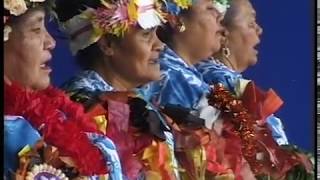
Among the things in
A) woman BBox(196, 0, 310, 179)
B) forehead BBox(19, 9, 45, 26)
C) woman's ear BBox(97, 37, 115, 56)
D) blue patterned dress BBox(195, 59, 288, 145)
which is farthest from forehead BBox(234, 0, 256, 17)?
forehead BBox(19, 9, 45, 26)

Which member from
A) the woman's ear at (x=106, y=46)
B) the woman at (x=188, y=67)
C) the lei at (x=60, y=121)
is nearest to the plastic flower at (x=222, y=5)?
the woman at (x=188, y=67)

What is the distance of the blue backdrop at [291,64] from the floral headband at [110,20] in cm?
21

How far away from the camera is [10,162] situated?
1.13 metres

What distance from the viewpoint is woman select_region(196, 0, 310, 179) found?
4.30 ft

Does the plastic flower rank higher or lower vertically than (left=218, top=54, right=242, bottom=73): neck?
higher

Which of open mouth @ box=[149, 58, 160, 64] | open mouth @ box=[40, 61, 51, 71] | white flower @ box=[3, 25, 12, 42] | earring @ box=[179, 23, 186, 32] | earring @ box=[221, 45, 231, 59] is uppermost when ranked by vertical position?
earring @ box=[179, 23, 186, 32]

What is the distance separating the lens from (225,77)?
131cm

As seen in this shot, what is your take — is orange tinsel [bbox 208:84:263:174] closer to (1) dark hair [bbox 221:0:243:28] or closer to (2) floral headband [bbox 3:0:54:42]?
(1) dark hair [bbox 221:0:243:28]

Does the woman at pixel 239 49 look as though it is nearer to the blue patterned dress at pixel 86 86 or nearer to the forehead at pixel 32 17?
the blue patterned dress at pixel 86 86

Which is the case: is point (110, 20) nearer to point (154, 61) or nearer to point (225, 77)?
point (154, 61)

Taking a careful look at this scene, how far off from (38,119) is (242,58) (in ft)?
1.30

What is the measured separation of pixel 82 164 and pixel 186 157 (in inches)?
7.5

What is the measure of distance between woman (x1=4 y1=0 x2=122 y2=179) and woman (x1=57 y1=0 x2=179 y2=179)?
29 mm

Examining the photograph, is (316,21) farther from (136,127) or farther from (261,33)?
Answer: (136,127)
